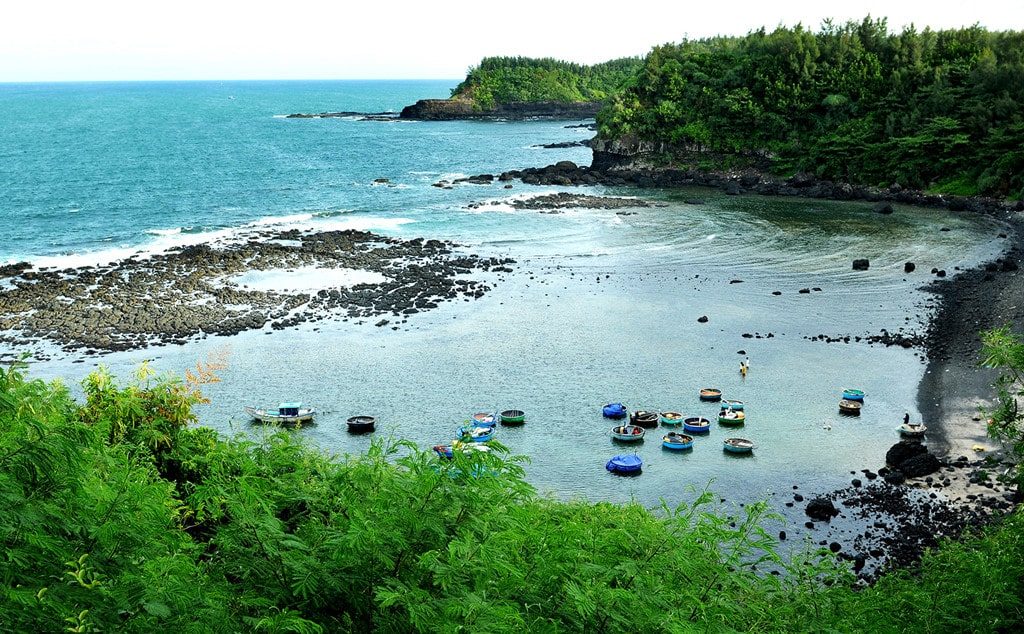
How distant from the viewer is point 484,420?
118 ft

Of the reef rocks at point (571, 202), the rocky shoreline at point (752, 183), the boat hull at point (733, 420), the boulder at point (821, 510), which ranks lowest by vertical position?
the boulder at point (821, 510)

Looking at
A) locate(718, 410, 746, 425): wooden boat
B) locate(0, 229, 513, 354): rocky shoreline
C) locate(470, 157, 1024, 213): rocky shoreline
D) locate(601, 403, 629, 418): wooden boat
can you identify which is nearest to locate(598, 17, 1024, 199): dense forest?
locate(470, 157, 1024, 213): rocky shoreline

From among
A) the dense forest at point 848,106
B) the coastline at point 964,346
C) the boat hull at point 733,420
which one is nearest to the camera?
the coastline at point 964,346

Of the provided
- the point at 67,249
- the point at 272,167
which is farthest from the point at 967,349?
the point at 272,167

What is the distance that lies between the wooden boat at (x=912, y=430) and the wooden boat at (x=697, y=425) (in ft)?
25.7

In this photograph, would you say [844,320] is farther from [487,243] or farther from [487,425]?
[487,243]

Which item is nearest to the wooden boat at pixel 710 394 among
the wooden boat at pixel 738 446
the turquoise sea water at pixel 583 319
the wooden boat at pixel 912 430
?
the turquoise sea water at pixel 583 319

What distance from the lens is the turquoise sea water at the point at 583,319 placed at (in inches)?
1394

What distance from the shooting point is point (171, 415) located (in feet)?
67.1

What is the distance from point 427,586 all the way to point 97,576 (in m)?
3.60

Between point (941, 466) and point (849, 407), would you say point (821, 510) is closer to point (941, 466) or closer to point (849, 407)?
point (941, 466)

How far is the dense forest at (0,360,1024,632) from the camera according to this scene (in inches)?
340

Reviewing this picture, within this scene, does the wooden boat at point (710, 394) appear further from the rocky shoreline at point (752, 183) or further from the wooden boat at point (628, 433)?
the rocky shoreline at point (752, 183)

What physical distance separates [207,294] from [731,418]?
35429 millimetres
